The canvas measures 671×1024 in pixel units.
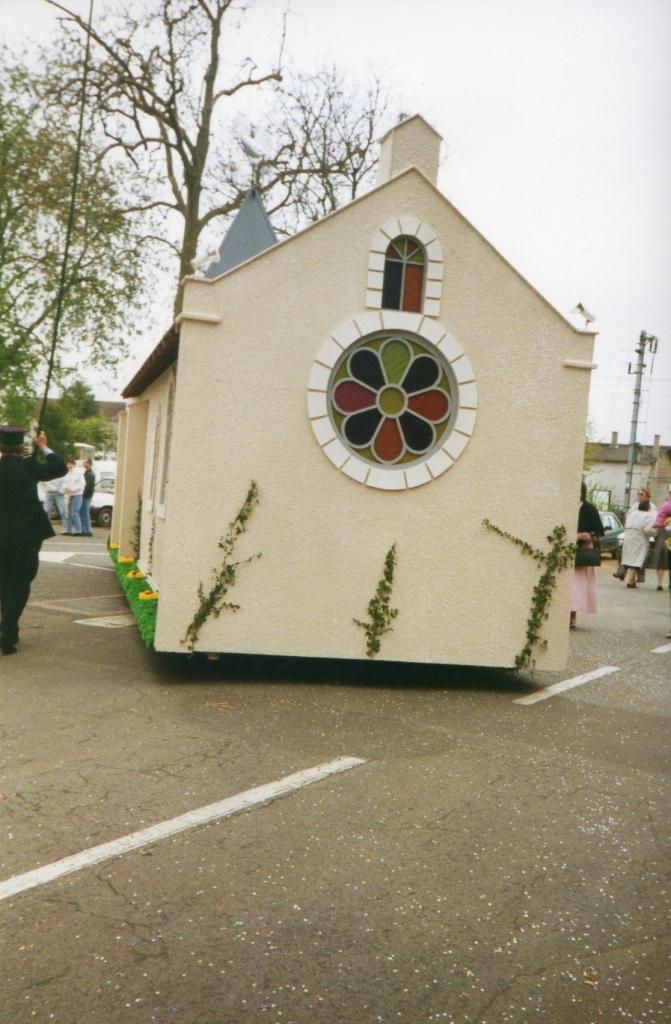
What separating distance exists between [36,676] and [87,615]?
12.8ft

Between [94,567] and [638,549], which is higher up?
[638,549]

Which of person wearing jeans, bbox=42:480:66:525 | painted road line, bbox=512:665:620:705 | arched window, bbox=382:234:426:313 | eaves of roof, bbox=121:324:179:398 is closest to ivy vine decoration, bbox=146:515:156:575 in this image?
eaves of roof, bbox=121:324:179:398

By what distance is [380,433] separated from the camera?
29.8 feet

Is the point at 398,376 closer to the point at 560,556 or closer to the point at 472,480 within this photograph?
the point at 472,480

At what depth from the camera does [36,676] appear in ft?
27.1

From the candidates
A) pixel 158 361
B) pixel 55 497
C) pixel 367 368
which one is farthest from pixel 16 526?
pixel 55 497

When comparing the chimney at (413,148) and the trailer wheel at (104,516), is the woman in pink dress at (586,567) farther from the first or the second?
the trailer wheel at (104,516)

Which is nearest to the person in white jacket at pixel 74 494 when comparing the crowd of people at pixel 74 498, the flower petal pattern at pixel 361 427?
the crowd of people at pixel 74 498

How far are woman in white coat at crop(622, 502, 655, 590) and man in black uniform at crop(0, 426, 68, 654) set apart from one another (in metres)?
13.6

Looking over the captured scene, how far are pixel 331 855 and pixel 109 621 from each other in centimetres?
762

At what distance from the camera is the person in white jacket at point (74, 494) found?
77.8ft

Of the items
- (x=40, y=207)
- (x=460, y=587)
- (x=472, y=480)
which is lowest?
(x=460, y=587)

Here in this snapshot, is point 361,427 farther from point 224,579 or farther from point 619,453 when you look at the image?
point 619,453

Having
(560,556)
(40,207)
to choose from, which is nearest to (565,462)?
(560,556)
